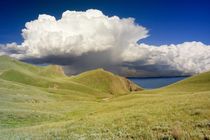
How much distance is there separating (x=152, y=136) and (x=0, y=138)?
1353cm

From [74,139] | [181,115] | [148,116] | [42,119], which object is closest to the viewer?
[74,139]

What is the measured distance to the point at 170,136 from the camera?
58.0ft

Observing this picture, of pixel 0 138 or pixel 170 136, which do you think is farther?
pixel 0 138

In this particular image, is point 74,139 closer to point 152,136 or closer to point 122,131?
point 122,131

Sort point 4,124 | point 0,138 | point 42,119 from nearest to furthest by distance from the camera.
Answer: point 0,138
point 4,124
point 42,119

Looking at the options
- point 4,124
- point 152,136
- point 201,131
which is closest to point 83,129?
point 152,136

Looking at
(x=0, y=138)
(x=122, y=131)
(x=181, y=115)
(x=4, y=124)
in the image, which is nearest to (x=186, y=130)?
(x=122, y=131)

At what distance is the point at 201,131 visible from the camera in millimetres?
18234

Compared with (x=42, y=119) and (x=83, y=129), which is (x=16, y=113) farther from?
(x=83, y=129)

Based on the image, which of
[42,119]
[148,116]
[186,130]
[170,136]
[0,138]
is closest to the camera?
[170,136]

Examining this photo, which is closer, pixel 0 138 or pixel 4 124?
pixel 0 138

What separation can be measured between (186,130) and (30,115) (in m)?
32.8

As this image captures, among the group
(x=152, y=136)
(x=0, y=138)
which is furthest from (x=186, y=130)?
(x=0, y=138)

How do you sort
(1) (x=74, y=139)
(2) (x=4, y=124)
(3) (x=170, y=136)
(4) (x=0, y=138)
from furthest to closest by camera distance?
1. (2) (x=4, y=124)
2. (4) (x=0, y=138)
3. (1) (x=74, y=139)
4. (3) (x=170, y=136)
